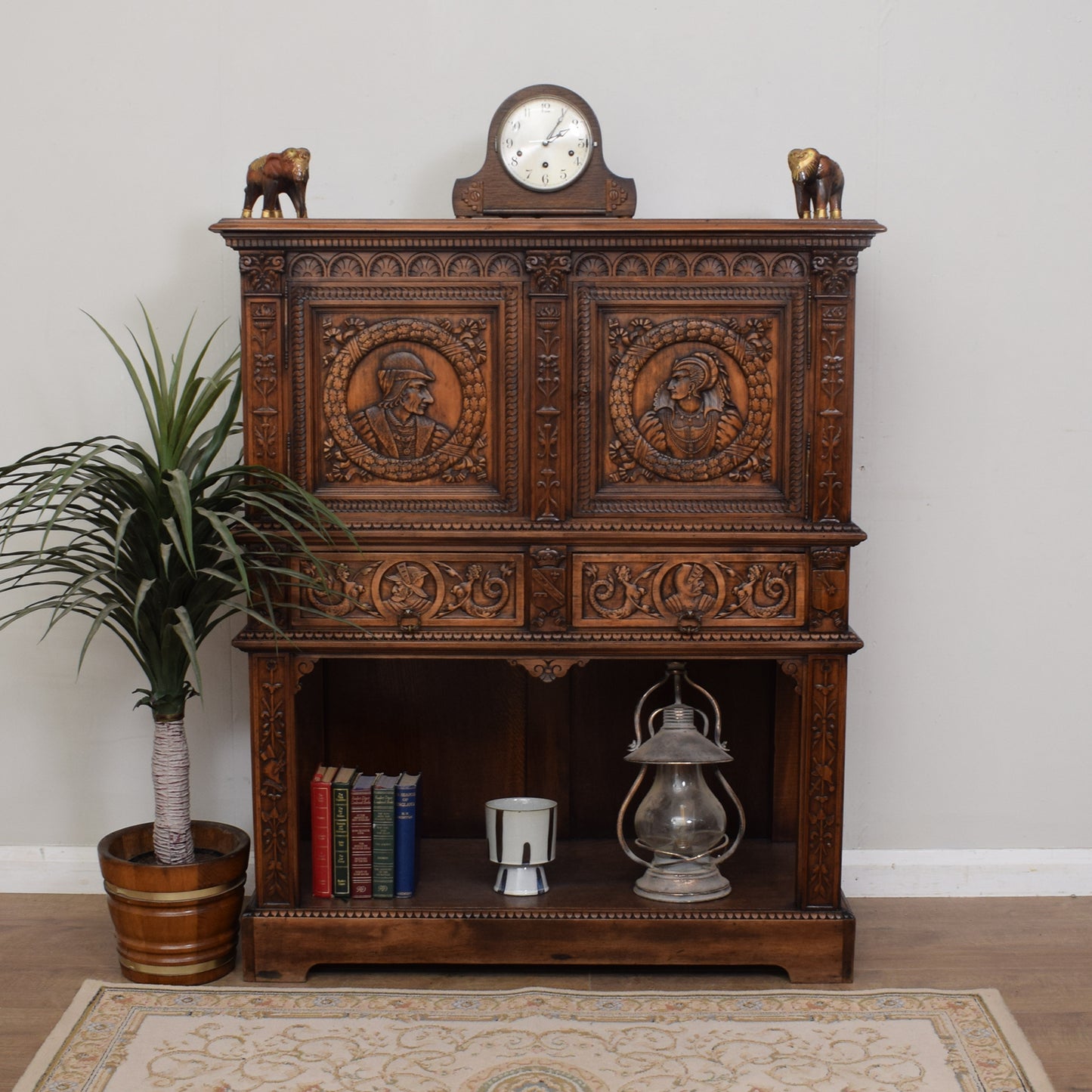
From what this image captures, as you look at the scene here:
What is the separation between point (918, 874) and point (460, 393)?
199cm

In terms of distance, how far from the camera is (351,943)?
317 centimetres

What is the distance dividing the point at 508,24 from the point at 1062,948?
290 cm

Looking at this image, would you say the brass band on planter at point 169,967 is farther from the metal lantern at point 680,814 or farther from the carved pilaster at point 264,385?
the carved pilaster at point 264,385

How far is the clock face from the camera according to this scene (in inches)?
126

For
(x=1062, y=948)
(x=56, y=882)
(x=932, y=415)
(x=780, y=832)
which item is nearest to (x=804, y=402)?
(x=932, y=415)

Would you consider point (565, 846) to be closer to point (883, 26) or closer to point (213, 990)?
point (213, 990)

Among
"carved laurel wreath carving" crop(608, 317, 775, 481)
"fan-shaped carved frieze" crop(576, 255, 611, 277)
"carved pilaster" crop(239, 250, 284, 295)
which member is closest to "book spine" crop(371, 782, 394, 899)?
"carved laurel wreath carving" crop(608, 317, 775, 481)

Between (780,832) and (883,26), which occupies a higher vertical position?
(883,26)

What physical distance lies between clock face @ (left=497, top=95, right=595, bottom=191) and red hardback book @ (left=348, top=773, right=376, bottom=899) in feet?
5.28

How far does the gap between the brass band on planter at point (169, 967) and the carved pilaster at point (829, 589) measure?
1706mm

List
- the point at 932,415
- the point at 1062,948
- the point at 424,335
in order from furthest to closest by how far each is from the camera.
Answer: the point at 932,415, the point at 1062,948, the point at 424,335

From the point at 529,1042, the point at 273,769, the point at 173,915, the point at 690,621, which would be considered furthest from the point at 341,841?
the point at 690,621

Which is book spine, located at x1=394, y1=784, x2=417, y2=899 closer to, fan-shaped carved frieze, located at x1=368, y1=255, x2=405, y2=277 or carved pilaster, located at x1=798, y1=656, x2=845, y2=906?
carved pilaster, located at x1=798, y1=656, x2=845, y2=906

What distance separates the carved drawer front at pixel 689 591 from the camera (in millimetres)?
3098
